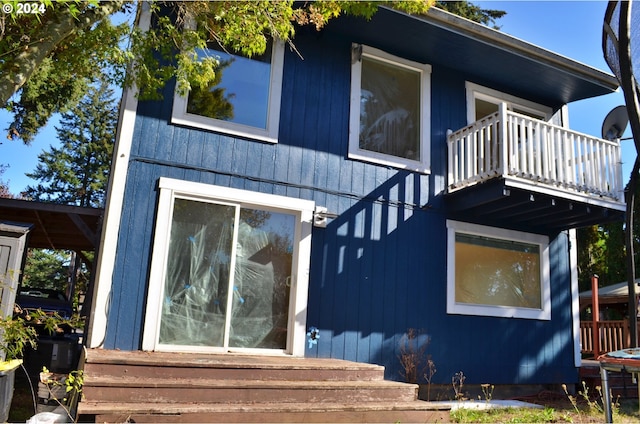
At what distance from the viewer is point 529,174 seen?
696cm

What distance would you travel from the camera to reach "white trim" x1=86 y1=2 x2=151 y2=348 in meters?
5.58

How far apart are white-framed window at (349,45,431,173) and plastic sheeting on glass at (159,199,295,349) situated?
73.3 inches

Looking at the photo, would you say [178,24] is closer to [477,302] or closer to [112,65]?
[112,65]

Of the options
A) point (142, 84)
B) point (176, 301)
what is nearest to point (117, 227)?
point (176, 301)

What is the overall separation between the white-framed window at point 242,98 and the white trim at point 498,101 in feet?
10.8

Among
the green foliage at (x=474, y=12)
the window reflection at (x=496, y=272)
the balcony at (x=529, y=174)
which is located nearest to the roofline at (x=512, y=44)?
the balcony at (x=529, y=174)

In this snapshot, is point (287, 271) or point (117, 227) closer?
point (117, 227)

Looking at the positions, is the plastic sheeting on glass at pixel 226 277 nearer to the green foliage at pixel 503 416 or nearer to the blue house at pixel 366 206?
the blue house at pixel 366 206

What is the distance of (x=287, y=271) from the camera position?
6.63 m

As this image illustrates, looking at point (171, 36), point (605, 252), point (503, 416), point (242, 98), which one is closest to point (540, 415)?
point (503, 416)

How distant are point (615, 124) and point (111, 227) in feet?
25.3

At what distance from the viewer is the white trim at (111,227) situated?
5.58 meters

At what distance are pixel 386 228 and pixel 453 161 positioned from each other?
1.64 metres

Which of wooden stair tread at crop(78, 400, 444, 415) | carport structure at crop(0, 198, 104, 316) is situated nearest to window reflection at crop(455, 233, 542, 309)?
wooden stair tread at crop(78, 400, 444, 415)
